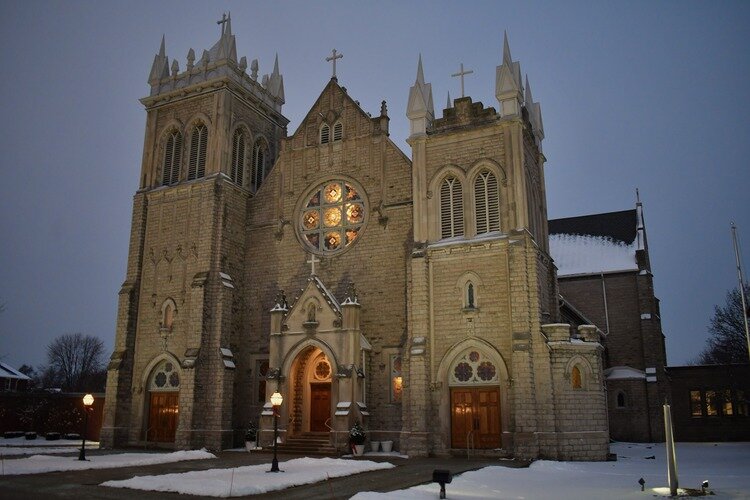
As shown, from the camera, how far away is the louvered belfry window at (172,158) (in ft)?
113

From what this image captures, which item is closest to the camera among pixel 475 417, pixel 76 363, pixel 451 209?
pixel 475 417

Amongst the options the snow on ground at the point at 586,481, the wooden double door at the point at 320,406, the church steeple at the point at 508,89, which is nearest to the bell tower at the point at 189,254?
the wooden double door at the point at 320,406

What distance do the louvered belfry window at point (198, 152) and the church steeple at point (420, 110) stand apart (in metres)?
11.4

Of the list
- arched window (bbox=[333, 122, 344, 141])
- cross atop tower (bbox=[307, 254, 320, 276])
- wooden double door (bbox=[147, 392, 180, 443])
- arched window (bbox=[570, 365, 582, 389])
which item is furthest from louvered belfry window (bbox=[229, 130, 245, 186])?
arched window (bbox=[570, 365, 582, 389])

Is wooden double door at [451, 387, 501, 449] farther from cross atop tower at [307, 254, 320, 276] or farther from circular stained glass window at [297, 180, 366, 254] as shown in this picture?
circular stained glass window at [297, 180, 366, 254]

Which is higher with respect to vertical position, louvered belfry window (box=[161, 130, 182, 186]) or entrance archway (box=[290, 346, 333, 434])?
louvered belfry window (box=[161, 130, 182, 186])

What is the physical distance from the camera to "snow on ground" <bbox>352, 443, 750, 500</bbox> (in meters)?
14.2

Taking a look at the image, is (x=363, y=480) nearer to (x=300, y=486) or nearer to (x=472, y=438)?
(x=300, y=486)

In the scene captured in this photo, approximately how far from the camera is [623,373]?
1645 inches

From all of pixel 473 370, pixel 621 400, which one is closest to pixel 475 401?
pixel 473 370

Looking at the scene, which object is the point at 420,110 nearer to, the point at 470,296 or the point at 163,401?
the point at 470,296

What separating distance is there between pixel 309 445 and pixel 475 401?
23.5 ft

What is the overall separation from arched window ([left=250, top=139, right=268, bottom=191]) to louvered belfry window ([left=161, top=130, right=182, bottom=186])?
397 centimetres

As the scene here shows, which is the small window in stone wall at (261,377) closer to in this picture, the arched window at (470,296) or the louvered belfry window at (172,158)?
the arched window at (470,296)
